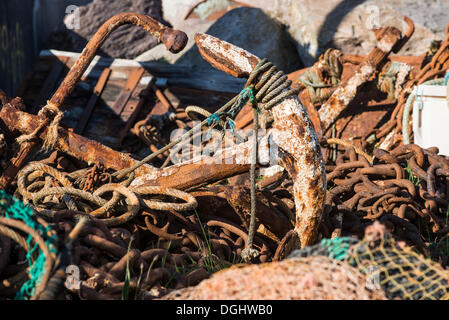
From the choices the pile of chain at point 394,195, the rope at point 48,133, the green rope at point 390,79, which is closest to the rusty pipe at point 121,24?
the rope at point 48,133

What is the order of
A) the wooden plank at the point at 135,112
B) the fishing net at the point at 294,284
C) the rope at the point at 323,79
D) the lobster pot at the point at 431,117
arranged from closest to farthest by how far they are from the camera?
the fishing net at the point at 294,284
the lobster pot at the point at 431,117
the rope at the point at 323,79
the wooden plank at the point at 135,112

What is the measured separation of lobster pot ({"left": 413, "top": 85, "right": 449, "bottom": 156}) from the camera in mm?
4371

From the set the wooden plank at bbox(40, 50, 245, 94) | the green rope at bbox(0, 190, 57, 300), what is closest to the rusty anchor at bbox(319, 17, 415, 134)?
the wooden plank at bbox(40, 50, 245, 94)

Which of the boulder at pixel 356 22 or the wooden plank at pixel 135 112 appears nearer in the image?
the wooden plank at pixel 135 112

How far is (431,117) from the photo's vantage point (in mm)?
4438

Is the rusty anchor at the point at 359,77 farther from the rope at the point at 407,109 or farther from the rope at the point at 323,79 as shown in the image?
the rope at the point at 407,109

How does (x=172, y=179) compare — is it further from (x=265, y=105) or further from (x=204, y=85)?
(x=204, y=85)

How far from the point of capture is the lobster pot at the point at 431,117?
4371mm

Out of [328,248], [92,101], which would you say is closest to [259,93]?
[328,248]

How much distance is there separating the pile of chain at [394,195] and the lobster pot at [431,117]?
41 cm

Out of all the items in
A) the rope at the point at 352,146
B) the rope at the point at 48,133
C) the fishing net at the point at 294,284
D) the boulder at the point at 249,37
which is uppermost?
the boulder at the point at 249,37

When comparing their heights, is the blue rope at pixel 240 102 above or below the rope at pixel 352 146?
above

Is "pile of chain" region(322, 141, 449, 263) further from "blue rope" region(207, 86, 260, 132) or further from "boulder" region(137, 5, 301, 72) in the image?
"boulder" region(137, 5, 301, 72)

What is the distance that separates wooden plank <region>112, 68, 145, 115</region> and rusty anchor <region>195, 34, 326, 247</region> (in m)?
3.01
